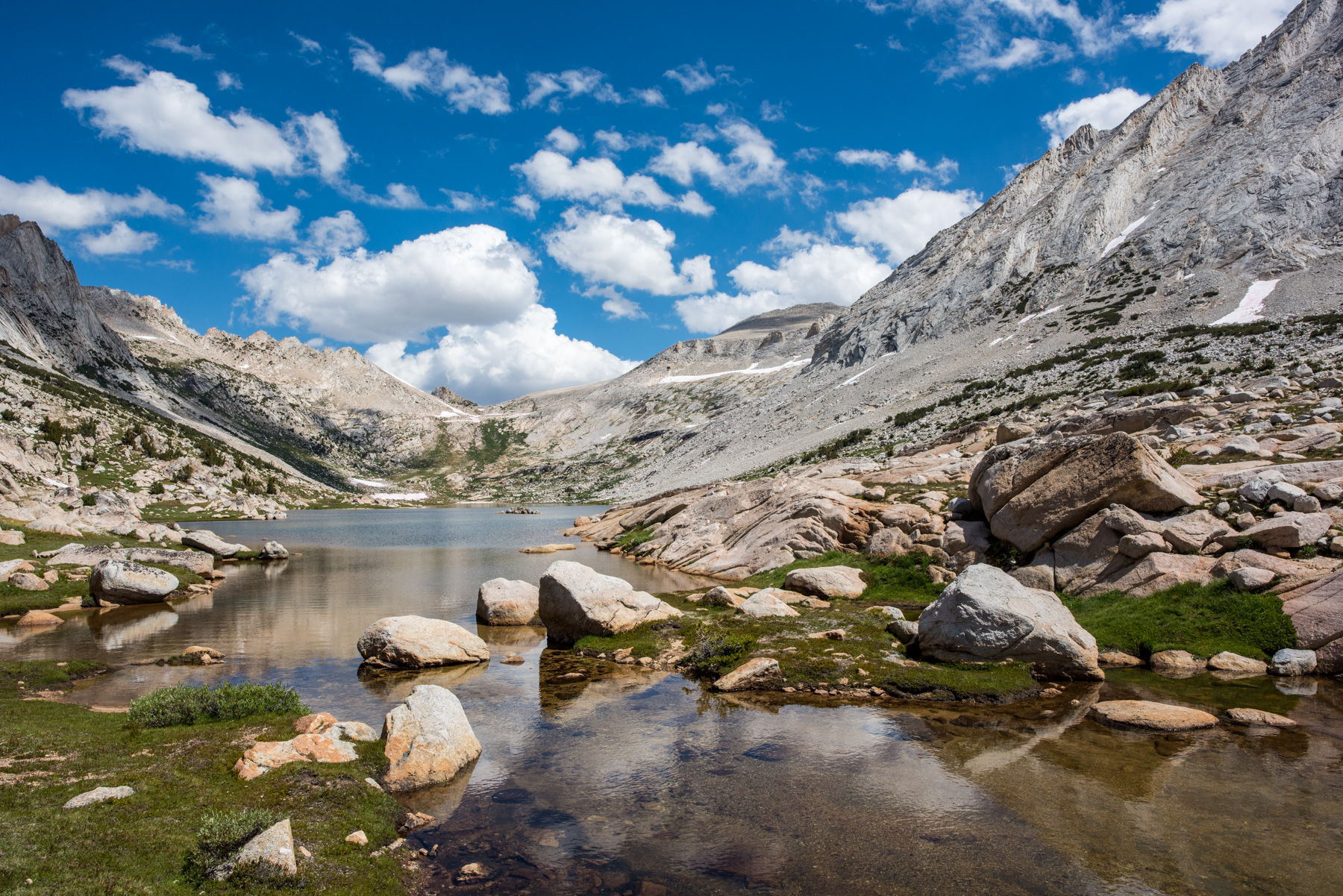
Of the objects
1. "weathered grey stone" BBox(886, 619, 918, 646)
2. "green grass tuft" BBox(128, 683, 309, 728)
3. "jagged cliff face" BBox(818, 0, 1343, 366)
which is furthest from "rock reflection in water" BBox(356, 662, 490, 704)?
"jagged cliff face" BBox(818, 0, 1343, 366)

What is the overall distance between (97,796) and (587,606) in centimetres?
1641

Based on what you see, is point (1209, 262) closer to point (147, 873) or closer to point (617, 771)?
point (617, 771)

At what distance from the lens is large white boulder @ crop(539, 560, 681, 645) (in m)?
25.6

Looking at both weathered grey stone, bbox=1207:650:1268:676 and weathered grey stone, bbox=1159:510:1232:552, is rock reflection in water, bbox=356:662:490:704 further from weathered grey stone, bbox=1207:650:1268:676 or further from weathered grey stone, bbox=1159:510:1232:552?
weathered grey stone, bbox=1159:510:1232:552

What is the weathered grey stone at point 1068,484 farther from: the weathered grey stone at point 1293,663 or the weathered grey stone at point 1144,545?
the weathered grey stone at point 1293,663

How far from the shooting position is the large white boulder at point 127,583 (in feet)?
101

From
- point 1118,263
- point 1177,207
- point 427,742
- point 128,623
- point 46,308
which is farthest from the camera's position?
point 46,308

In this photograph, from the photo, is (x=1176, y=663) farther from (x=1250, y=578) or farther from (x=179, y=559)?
(x=179, y=559)

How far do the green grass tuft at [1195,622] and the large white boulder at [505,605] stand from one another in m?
22.9

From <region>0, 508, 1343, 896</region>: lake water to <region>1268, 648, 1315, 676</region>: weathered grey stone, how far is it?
491 mm

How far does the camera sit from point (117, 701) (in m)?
17.8

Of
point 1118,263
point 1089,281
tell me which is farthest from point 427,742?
point 1118,263

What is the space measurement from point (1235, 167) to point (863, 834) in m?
155

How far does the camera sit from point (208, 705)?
15234 millimetres
